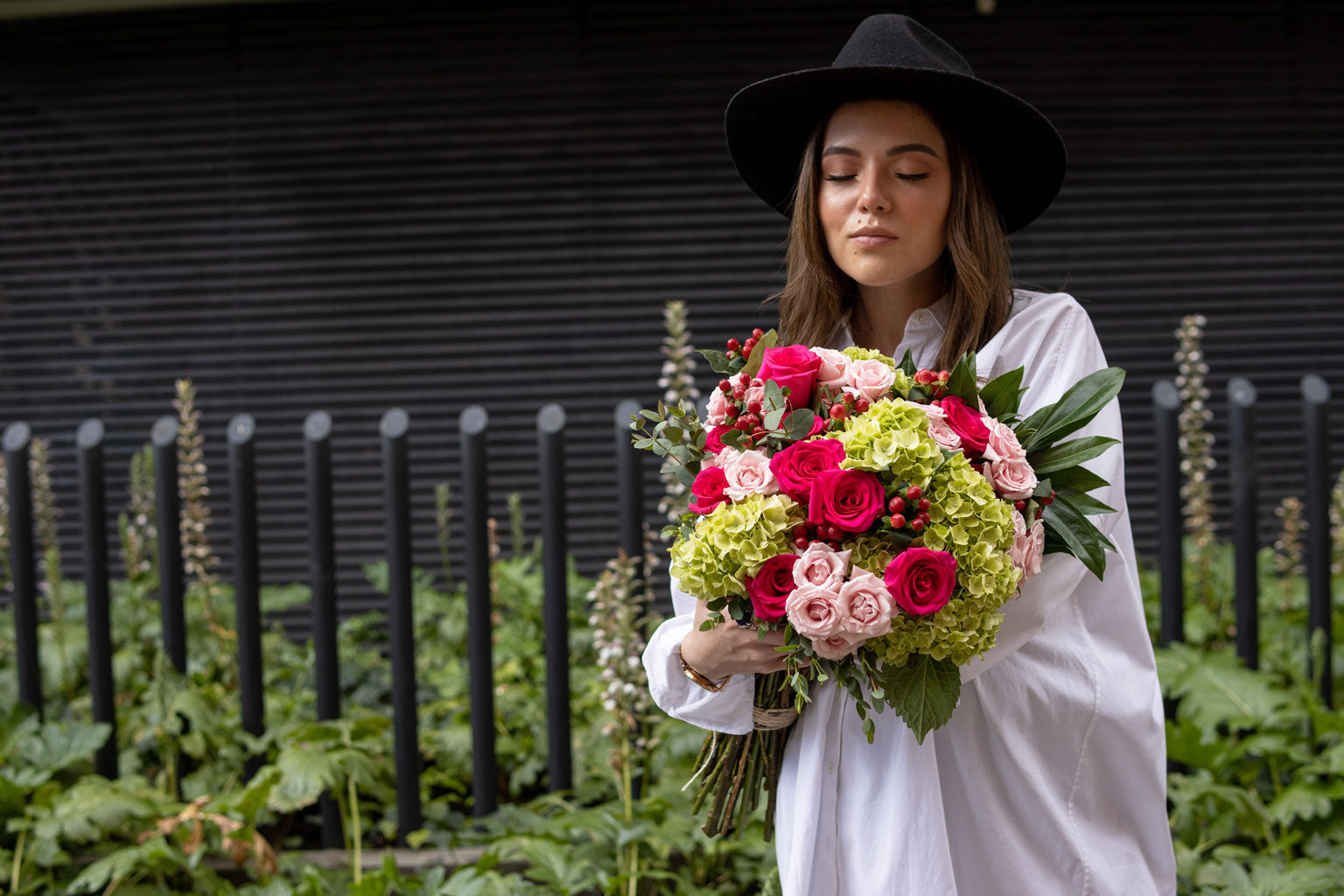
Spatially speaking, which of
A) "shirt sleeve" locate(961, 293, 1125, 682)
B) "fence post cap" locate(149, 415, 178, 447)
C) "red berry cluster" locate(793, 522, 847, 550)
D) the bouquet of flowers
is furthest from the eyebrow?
"fence post cap" locate(149, 415, 178, 447)

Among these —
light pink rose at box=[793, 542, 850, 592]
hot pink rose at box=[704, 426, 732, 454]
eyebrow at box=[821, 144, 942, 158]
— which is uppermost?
eyebrow at box=[821, 144, 942, 158]

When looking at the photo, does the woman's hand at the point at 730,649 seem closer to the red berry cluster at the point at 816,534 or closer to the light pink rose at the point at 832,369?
A: the red berry cluster at the point at 816,534

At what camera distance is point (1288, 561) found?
3.82 m

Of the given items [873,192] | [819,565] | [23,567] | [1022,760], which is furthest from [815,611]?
[23,567]

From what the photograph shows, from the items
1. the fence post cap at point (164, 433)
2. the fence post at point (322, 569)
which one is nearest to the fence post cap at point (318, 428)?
the fence post at point (322, 569)

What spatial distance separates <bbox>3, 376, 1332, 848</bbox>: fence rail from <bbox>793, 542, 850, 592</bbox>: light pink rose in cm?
189

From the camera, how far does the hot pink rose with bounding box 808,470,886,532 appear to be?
1307mm

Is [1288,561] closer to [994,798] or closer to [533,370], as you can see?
[994,798]

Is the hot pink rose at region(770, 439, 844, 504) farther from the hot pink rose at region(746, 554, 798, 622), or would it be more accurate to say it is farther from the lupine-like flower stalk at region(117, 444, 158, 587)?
the lupine-like flower stalk at region(117, 444, 158, 587)

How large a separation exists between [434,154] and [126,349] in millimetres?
1819

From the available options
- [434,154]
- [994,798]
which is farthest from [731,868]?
[434,154]

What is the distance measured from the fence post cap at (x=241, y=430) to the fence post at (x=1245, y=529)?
3.29m

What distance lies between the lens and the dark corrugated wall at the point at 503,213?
187 inches

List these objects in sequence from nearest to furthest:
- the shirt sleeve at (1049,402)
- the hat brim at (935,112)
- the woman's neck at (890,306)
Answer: the shirt sleeve at (1049,402) → the hat brim at (935,112) → the woman's neck at (890,306)
